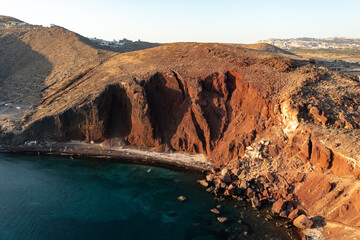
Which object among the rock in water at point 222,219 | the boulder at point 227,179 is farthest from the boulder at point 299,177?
the rock in water at point 222,219

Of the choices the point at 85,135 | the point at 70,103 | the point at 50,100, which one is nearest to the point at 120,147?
the point at 85,135

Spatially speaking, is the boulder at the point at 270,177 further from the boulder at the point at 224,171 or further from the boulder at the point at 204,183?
the boulder at the point at 204,183

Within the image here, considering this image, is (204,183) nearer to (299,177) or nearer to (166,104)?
(299,177)

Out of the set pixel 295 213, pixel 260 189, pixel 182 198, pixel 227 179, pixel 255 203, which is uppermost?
pixel 227 179

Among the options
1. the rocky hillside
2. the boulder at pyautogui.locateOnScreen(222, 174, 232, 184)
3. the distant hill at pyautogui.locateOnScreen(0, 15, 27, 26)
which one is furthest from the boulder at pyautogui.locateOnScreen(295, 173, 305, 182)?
the distant hill at pyautogui.locateOnScreen(0, 15, 27, 26)

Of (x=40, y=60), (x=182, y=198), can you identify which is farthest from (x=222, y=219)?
(x=40, y=60)

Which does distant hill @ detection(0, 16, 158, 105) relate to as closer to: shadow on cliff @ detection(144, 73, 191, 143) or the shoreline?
the shoreline
